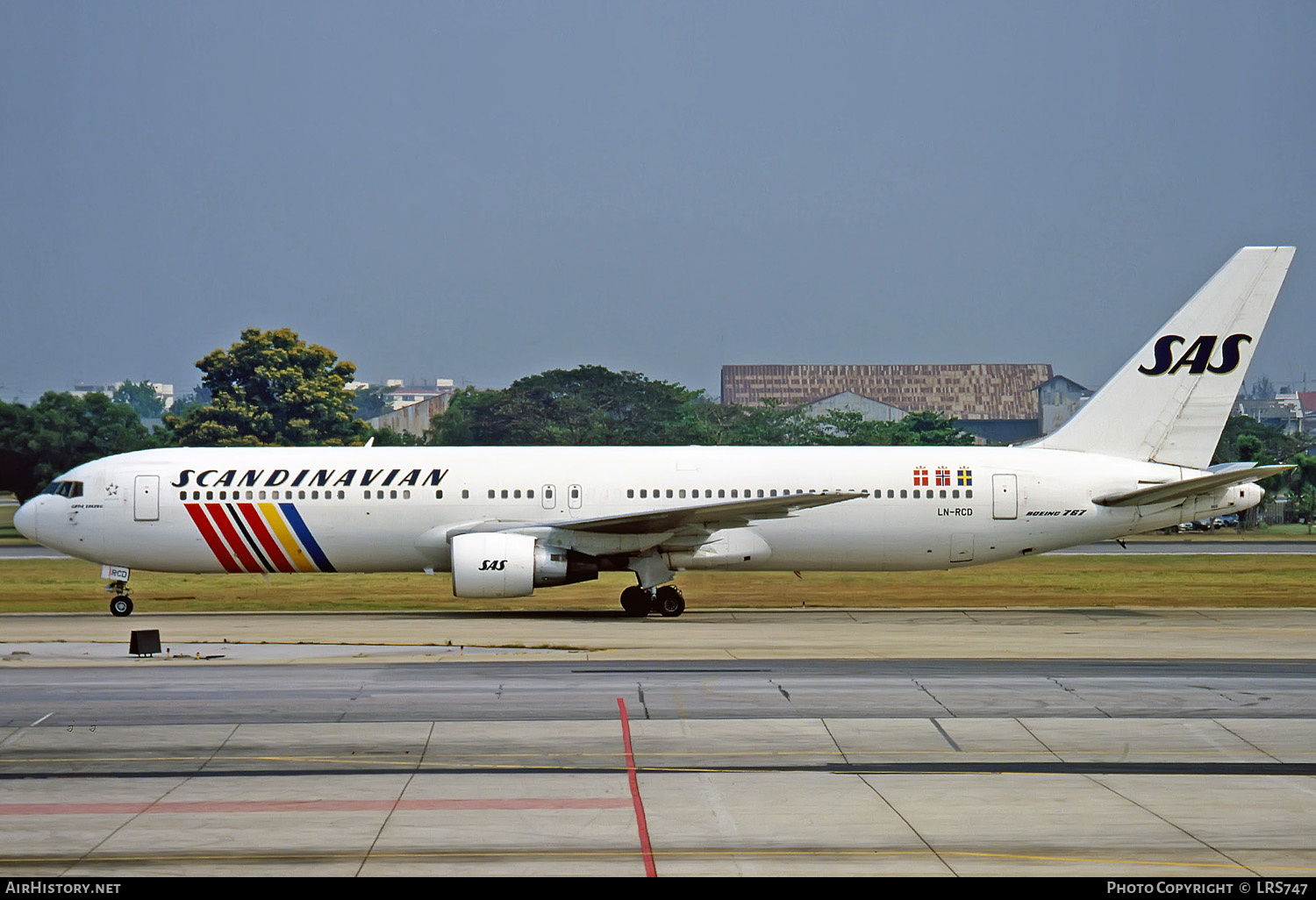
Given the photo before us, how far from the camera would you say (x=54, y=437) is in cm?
8456

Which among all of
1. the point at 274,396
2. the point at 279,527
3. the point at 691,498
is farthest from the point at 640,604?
the point at 274,396

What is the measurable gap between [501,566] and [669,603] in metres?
4.43

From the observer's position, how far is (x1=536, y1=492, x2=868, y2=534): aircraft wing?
103 feet

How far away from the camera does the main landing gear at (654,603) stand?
1300 inches

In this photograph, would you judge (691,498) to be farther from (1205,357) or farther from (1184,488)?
(1205,357)

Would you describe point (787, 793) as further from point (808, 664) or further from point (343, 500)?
point (343, 500)

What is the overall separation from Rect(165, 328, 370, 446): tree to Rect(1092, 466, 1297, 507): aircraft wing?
69.4 m

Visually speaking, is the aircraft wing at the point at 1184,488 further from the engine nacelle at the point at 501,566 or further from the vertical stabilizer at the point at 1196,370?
the engine nacelle at the point at 501,566

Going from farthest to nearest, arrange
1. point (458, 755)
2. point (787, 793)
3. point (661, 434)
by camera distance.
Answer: point (661, 434) → point (458, 755) → point (787, 793)

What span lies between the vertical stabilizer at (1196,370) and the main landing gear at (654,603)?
11668 mm

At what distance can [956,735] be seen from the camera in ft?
54.8

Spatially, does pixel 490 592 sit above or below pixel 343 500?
below
